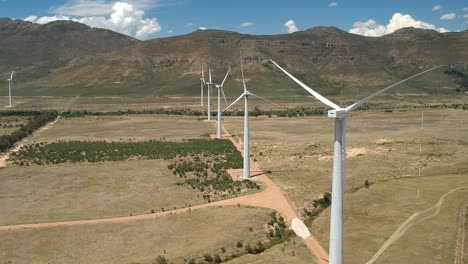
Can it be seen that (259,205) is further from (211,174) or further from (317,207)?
(211,174)

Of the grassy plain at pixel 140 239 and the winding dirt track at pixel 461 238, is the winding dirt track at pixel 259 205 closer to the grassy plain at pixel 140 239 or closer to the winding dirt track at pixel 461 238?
the grassy plain at pixel 140 239

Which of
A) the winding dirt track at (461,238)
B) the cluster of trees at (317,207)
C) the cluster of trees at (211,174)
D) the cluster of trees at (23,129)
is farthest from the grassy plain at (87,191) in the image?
the winding dirt track at (461,238)

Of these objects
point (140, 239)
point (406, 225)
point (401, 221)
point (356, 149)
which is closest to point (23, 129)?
point (356, 149)

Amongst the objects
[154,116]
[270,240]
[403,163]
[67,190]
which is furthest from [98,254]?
[154,116]

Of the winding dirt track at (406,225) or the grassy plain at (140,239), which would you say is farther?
the grassy plain at (140,239)

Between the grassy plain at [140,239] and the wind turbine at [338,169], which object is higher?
the wind turbine at [338,169]

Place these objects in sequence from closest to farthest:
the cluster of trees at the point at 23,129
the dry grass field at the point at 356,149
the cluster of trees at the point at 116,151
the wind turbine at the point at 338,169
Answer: the wind turbine at the point at 338,169, the dry grass field at the point at 356,149, the cluster of trees at the point at 116,151, the cluster of trees at the point at 23,129

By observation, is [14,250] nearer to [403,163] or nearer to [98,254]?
[98,254]
